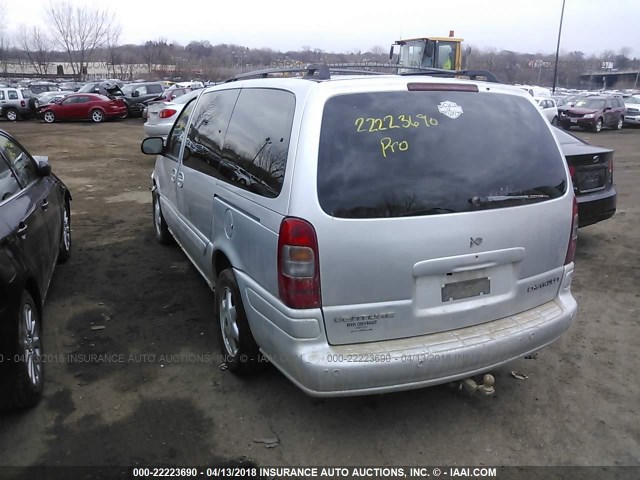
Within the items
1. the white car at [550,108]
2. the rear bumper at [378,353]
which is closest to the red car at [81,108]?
the white car at [550,108]

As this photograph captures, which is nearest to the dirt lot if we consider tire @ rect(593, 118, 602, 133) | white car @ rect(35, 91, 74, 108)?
tire @ rect(593, 118, 602, 133)

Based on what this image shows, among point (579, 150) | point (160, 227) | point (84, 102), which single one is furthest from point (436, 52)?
point (160, 227)

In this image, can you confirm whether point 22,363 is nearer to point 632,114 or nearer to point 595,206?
point 595,206

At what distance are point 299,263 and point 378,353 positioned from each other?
597 mm

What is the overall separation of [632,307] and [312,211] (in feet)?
11.6

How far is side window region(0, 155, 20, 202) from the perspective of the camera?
3.75m

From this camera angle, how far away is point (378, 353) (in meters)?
2.61

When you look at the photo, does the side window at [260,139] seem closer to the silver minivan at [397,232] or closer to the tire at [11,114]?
the silver minivan at [397,232]

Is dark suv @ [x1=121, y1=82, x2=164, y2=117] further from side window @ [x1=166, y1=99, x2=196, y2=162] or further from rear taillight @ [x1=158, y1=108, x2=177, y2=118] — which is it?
side window @ [x1=166, y1=99, x2=196, y2=162]

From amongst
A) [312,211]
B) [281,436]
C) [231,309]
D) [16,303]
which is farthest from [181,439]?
[312,211]

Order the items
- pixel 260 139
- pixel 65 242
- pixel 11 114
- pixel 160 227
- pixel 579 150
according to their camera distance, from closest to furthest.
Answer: pixel 260 139 → pixel 65 242 → pixel 579 150 → pixel 160 227 → pixel 11 114

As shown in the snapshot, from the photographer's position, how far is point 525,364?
12.2ft

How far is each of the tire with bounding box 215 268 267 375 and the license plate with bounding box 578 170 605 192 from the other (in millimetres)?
4246

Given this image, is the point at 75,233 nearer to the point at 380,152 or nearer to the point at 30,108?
the point at 380,152
